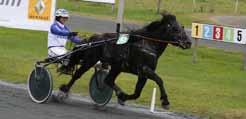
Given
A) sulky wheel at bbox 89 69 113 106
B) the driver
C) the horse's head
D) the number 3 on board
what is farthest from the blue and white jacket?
the number 3 on board

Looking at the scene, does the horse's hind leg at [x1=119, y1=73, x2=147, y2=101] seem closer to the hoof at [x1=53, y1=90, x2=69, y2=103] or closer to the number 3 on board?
the hoof at [x1=53, y1=90, x2=69, y2=103]

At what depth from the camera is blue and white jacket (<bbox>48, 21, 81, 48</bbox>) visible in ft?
39.3

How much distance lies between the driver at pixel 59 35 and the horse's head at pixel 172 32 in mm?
1691

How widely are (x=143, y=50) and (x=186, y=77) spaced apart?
5.30m

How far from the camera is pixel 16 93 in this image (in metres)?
13.0

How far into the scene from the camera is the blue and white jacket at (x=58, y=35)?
12.0 meters

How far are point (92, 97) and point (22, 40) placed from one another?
36.3 feet

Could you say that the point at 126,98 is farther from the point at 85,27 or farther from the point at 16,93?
the point at 85,27

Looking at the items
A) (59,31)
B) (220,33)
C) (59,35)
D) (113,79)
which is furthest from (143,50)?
Answer: (220,33)

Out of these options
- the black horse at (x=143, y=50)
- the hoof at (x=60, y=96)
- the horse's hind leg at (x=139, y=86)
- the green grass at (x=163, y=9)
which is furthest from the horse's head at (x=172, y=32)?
the green grass at (x=163, y=9)

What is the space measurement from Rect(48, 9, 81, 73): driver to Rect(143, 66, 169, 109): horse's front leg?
177cm

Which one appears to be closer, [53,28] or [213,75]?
[53,28]

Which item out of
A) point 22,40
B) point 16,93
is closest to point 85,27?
point 22,40

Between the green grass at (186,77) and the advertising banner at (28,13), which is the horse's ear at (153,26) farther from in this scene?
the advertising banner at (28,13)
